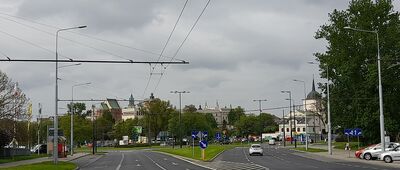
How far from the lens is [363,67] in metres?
75.3

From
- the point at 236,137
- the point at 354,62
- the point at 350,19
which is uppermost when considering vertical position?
the point at 350,19

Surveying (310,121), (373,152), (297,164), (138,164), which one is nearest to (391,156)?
(373,152)

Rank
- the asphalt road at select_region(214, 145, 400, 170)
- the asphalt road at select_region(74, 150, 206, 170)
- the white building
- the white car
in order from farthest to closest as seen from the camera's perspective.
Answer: the white building < the white car < the asphalt road at select_region(74, 150, 206, 170) < the asphalt road at select_region(214, 145, 400, 170)

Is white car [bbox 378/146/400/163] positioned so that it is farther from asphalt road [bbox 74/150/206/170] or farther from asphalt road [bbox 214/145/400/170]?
asphalt road [bbox 74/150/206/170]

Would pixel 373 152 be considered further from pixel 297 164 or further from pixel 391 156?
pixel 297 164

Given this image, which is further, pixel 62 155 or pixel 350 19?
pixel 350 19

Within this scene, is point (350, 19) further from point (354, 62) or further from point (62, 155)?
point (62, 155)

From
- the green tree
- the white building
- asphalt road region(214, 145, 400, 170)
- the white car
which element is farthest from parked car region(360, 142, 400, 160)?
the white building

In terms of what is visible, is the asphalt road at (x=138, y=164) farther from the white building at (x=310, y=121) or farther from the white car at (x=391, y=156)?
the white building at (x=310, y=121)

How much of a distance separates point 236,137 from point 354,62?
11349 centimetres

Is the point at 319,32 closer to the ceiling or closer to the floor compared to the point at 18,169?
closer to the ceiling

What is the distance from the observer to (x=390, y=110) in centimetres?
7212

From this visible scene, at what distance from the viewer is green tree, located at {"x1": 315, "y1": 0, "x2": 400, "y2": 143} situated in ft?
235

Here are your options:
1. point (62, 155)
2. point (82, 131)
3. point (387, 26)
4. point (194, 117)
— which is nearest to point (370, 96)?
point (387, 26)
